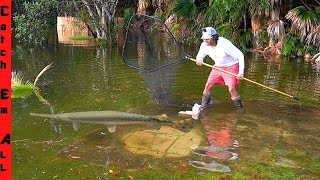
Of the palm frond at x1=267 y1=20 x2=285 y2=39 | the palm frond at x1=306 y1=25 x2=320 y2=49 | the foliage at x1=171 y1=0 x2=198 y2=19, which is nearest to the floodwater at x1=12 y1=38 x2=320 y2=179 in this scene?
the palm frond at x1=306 y1=25 x2=320 y2=49

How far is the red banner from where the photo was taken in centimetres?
216

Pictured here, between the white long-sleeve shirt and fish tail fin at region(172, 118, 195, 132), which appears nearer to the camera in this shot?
fish tail fin at region(172, 118, 195, 132)

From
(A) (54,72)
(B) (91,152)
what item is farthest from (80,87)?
(B) (91,152)

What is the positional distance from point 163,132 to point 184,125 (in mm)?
504

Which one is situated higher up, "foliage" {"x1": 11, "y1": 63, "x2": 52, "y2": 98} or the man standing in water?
the man standing in water

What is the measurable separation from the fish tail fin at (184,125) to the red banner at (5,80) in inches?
163

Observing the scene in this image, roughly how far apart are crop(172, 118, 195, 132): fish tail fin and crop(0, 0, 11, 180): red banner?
163 inches

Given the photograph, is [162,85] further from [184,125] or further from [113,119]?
[113,119]

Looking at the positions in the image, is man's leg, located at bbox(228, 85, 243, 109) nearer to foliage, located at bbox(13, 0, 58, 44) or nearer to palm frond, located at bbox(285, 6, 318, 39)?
palm frond, located at bbox(285, 6, 318, 39)

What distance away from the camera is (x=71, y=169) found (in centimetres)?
484

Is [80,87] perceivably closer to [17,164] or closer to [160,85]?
[160,85]

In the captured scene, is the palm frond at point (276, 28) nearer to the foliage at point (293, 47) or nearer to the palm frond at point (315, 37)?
the foliage at point (293, 47)

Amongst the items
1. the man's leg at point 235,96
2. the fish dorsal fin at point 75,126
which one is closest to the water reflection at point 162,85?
the man's leg at point 235,96

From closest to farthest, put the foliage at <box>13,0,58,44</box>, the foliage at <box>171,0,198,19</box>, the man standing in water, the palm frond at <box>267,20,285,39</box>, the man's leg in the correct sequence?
the man standing in water, the man's leg, the palm frond at <box>267,20,285,39</box>, the foliage at <box>171,0,198,19</box>, the foliage at <box>13,0,58,44</box>
